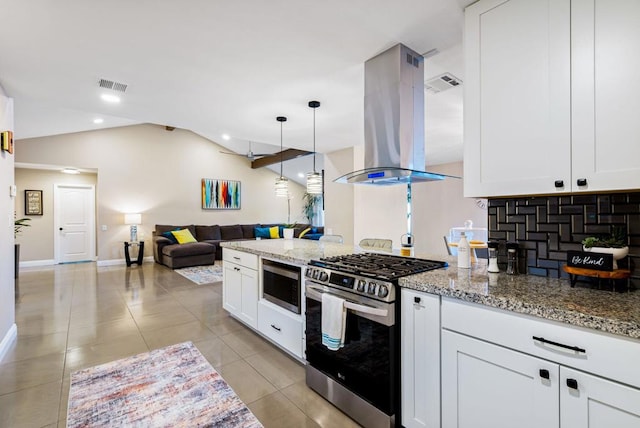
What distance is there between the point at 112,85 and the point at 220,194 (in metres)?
6.49

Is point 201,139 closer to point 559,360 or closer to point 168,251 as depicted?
point 168,251

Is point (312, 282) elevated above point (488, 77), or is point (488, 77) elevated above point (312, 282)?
point (488, 77)

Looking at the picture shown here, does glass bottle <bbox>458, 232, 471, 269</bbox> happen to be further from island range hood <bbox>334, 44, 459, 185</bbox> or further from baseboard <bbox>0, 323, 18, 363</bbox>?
baseboard <bbox>0, 323, 18, 363</bbox>

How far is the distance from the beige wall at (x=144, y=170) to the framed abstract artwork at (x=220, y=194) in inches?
6.1

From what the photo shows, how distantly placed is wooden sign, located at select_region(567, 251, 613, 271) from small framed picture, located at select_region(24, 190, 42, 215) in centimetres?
993

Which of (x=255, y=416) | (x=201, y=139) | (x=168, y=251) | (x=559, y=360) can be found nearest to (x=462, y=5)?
(x=559, y=360)

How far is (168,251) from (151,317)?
3604 mm

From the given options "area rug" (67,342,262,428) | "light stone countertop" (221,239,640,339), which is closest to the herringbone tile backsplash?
"light stone countertop" (221,239,640,339)

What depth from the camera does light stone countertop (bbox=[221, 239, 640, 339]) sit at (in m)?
1.07

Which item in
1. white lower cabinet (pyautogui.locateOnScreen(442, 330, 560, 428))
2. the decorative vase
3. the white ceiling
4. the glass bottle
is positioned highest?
the white ceiling

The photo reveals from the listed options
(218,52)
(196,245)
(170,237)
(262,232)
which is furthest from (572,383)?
(262,232)

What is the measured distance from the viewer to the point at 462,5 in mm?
1865

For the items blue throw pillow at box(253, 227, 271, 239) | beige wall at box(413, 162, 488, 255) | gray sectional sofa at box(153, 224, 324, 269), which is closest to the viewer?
gray sectional sofa at box(153, 224, 324, 269)

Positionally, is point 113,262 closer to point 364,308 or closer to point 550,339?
point 364,308
